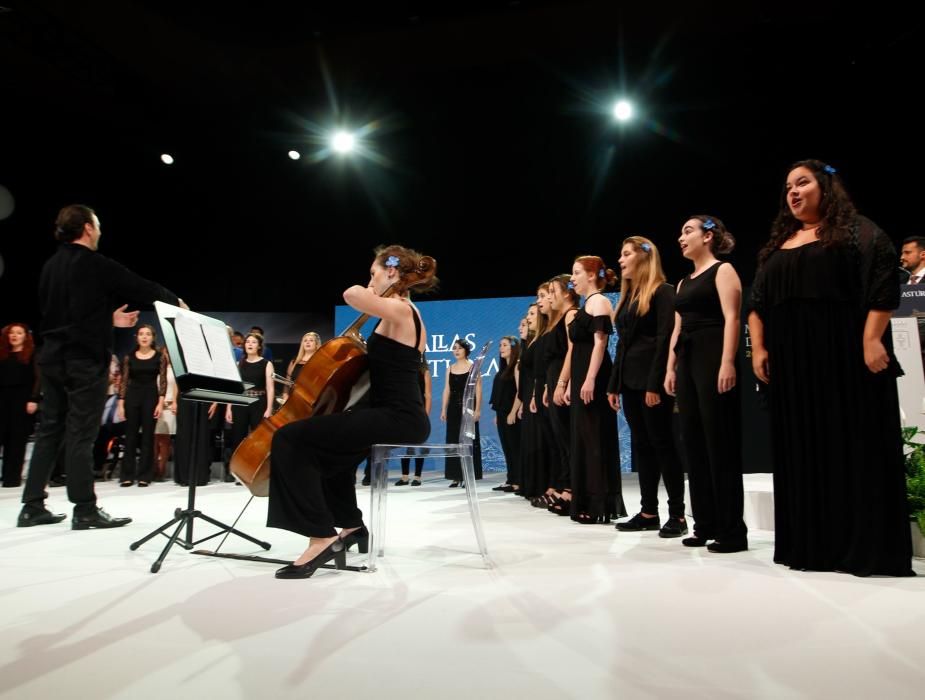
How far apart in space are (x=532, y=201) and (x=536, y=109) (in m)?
1.85

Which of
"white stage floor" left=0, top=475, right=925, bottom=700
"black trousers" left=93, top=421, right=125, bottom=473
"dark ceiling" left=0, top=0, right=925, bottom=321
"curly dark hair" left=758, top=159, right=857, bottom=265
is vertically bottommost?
"white stage floor" left=0, top=475, right=925, bottom=700

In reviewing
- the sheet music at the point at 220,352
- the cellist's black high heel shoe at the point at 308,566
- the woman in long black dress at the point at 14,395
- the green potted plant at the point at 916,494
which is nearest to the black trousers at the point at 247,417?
the woman in long black dress at the point at 14,395

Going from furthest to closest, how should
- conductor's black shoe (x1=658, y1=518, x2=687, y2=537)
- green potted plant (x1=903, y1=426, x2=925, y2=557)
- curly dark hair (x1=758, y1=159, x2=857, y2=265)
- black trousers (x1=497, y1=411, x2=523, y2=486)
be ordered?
black trousers (x1=497, y1=411, x2=523, y2=486)
conductor's black shoe (x1=658, y1=518, x2=687, y2=537)
green potted plant (x1=903, y1=426, x2=925, y2=557)
curly dark hair (x1=758, y1=159, x2=857, y2=265)

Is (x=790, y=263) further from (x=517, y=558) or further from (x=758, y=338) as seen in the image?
(x=517, y=558)

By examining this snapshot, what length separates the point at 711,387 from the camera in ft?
10.0

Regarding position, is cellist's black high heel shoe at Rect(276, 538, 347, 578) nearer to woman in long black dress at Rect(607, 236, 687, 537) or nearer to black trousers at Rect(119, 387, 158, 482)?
woman in long black dress at Rect(607, 236, 687, 537)

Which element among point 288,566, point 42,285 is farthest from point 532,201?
A: point 288,566

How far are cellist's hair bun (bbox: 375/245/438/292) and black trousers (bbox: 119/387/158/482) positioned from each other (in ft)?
15.8

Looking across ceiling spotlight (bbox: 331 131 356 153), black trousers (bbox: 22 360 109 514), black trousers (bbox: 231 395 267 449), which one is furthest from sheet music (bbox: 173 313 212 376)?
ceiling spotlight (bbox: 331 131 356 153)

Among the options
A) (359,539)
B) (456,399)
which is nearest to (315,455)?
(359,539)

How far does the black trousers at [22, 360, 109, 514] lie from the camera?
3723 mm

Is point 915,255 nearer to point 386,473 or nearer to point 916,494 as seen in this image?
point 916,494

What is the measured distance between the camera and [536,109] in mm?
7594

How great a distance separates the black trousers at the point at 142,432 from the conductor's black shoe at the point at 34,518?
9.14 ft
